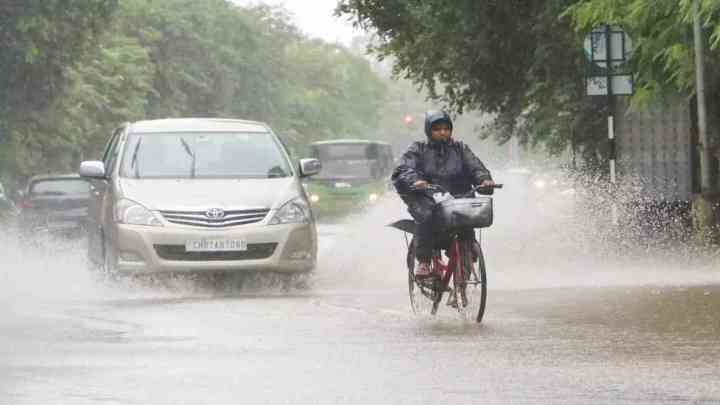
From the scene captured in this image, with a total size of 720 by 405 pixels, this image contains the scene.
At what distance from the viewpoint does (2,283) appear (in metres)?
20.1

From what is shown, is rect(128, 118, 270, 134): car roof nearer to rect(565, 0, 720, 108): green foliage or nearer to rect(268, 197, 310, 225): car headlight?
rect(268, 197, 310, 225): car headlight

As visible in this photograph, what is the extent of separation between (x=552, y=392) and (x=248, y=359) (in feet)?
7.95

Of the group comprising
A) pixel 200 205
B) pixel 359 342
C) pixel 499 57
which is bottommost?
pixel 359 342

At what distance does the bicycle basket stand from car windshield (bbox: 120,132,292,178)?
5.47m

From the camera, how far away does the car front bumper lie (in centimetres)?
1733

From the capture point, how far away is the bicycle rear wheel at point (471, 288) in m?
13.3

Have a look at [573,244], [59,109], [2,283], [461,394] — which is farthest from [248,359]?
[59,109]

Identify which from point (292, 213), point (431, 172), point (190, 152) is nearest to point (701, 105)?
point (292, 213)

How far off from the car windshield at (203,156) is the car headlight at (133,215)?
31.0 inches

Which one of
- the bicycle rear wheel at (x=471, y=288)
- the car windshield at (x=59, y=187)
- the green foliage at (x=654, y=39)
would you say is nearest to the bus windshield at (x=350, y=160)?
the car windshield at (x=59, y=187)

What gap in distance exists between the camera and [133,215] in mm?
17469

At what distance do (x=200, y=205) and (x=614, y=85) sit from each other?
8.51 metres

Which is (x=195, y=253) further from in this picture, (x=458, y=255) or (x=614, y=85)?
(x=614, y=85)

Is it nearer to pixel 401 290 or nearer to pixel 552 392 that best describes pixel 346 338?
pixel 552 392
